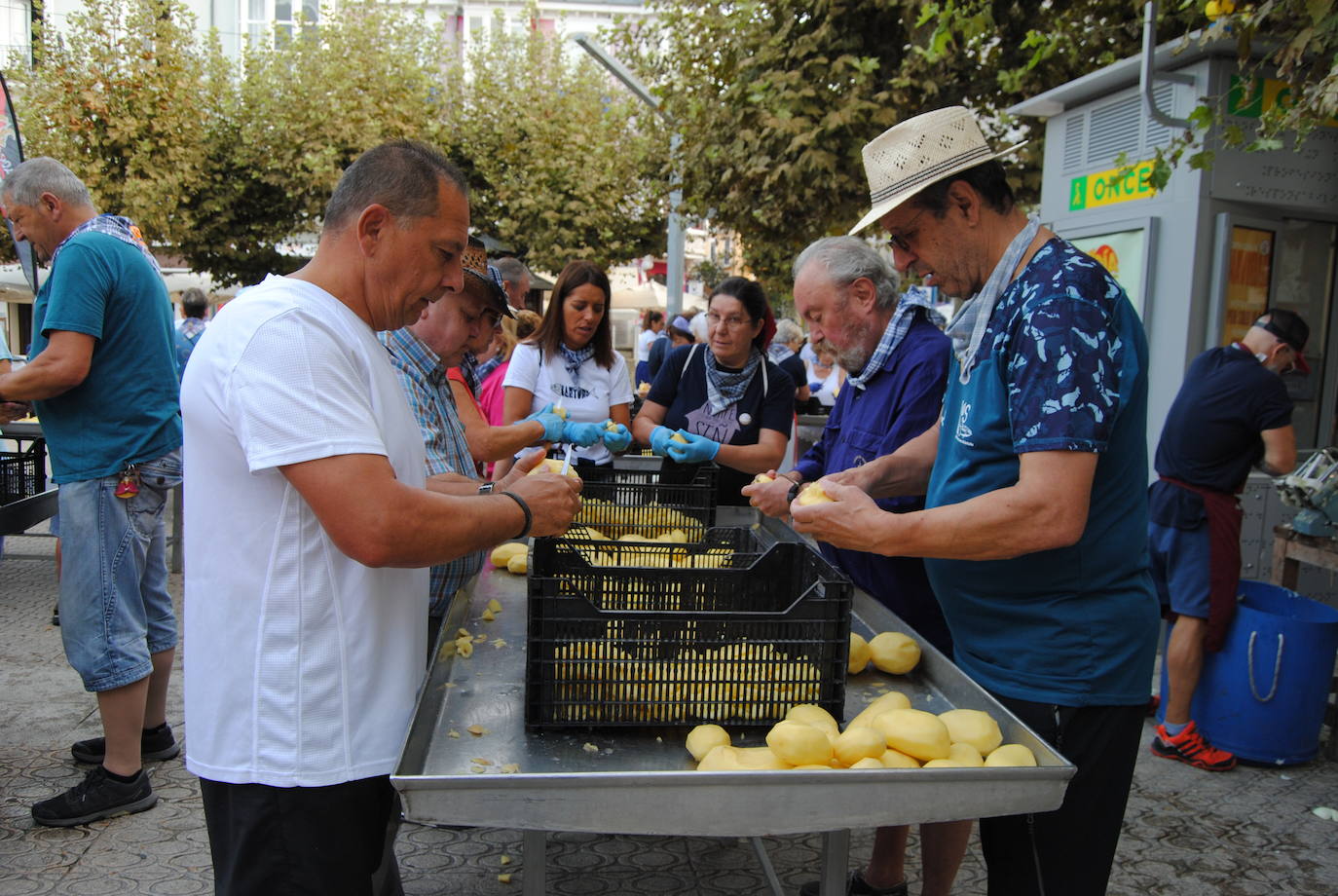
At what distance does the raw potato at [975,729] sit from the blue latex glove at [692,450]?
220 cm

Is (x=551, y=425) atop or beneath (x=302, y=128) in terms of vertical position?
beneath

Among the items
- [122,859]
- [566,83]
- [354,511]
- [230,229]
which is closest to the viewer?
[354,511]

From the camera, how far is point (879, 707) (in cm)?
181

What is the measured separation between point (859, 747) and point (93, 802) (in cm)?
305

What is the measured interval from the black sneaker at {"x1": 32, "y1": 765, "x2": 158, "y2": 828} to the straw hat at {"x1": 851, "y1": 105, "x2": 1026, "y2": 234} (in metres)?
3.21

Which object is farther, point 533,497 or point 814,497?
point 814,497

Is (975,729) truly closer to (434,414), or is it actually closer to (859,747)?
(859,747)

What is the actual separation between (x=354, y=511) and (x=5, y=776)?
10.8ft

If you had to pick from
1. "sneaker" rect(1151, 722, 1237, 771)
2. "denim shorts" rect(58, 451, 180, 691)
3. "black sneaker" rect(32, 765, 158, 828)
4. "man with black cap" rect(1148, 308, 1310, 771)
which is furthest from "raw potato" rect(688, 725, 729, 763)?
"sneaker" rect(1151, 722, 1237, 771)

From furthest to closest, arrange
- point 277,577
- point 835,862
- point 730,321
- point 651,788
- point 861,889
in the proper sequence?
point 730,321 → point 861,889 → point 835,862 → point 277,577 → point 651,788

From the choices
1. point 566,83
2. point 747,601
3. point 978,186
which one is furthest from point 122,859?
point 566,83

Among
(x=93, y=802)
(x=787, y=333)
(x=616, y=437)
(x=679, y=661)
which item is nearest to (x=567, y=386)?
(x=616, y=437)

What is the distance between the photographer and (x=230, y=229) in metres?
17.9

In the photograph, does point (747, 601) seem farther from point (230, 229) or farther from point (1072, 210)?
point (230, 229)
